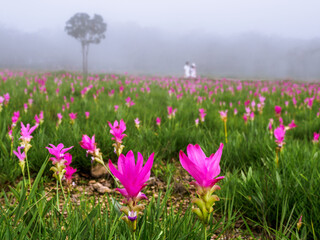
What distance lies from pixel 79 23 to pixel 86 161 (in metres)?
54.8

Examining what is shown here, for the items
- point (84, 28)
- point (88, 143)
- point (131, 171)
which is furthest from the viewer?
point (84, 28)

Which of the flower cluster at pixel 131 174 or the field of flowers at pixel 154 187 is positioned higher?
the flower cluster at pixel 131 174

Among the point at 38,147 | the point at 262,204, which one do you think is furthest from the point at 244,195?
the point at 38,147

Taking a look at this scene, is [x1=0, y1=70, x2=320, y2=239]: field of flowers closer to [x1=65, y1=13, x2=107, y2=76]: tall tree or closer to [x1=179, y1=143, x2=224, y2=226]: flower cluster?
[x1=179, y1=143, x2=224, y2=226]: flower cluster

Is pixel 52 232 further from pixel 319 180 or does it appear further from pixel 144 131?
pixel 144 131

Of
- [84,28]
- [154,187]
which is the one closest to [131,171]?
[154,187]

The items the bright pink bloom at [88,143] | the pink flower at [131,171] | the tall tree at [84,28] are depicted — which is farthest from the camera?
the tall tree at [84,28]

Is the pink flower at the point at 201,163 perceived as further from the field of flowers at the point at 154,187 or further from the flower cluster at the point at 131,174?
the flower cluster at the point at 131,174

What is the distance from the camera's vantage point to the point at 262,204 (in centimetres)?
160

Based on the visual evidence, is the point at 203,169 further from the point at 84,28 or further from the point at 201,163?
the point at 84,28

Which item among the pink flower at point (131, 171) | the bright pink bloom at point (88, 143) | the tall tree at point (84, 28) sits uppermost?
the tall tree at point (84, 28)

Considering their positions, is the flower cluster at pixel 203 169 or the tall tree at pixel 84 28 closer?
the flower cluster at pixel 203 169

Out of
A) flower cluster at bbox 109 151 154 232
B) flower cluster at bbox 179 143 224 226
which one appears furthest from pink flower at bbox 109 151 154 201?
flower cluster at bbox 179 143 224 226

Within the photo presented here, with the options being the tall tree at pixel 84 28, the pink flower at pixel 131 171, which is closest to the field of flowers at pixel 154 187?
the pink flower at pixel 131 171
